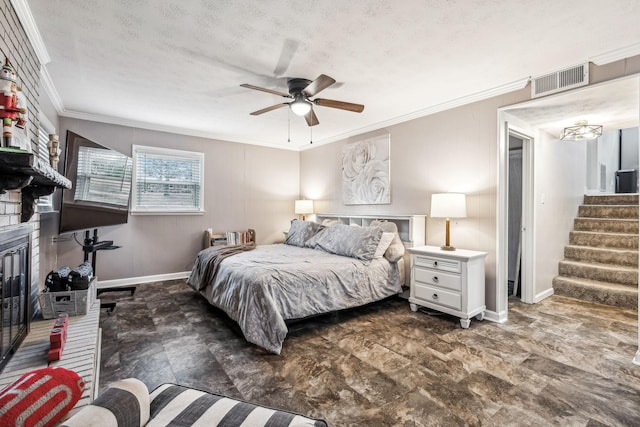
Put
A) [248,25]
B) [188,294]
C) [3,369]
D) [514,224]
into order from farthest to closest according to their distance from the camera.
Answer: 1. [514,224]
2. [188,294]
3. [248,25]
4. [3,369]

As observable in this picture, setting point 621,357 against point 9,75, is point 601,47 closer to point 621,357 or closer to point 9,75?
point 621,357

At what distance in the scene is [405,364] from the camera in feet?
7.38

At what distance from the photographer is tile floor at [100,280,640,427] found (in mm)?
1764

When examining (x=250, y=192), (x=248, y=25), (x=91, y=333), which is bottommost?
(x=91, y=333)

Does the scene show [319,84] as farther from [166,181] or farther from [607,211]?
[607,211]

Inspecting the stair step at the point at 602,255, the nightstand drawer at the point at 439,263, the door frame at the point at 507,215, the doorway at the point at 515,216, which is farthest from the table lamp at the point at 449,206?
the stair step at the point at 602,255

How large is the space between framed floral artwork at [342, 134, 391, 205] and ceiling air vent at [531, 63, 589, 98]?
1.81 metres

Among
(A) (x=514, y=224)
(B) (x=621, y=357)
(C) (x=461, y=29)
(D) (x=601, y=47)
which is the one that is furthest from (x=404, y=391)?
(A) (x=514, y=224)

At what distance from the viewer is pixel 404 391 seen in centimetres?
193

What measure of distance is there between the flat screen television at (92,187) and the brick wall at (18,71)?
0.36 m

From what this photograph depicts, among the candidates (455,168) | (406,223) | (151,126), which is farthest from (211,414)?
(151,126)

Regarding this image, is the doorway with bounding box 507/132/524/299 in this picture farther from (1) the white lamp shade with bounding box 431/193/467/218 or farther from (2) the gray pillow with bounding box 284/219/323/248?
(2) the gray pillow with bounding box 284/219/323/248

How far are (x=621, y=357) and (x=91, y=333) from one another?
3870mm

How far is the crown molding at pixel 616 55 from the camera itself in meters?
2.32
